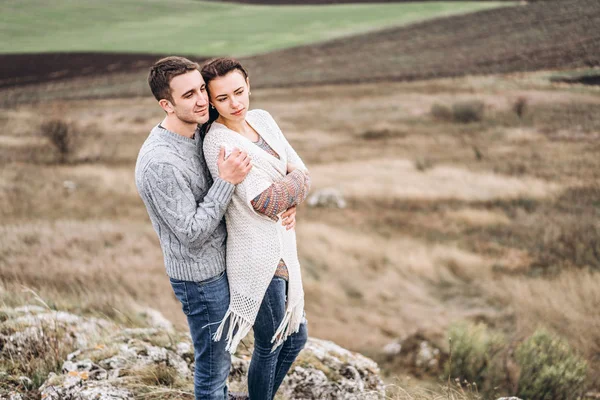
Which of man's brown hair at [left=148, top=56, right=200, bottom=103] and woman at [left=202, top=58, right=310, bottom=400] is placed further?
woman at [left=202, top=58, right=310, bottom=400]

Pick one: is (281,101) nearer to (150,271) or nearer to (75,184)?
(75,184)

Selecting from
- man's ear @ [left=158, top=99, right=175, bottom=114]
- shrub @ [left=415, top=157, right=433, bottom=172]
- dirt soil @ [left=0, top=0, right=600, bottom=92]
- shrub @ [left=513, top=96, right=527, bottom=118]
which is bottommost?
shrub @ [left=415, top=157, right=433, bottom=172]

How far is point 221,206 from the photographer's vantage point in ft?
5.42

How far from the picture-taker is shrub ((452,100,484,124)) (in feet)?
29.8

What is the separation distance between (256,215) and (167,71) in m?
0.61

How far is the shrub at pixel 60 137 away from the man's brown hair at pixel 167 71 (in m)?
9.98

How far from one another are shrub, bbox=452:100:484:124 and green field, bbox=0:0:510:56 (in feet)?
16.9

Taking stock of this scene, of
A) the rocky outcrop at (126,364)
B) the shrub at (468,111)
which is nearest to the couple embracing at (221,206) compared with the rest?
the rocky outcrop at (126,364)

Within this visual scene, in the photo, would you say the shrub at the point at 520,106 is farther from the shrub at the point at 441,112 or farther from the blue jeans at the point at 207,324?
the blue jeans at the point at 207,324

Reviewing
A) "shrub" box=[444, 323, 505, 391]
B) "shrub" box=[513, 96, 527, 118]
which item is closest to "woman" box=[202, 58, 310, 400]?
"shrub" box=[444, 323, 505, 391]

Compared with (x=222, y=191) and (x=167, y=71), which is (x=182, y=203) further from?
(x=167, y=71)

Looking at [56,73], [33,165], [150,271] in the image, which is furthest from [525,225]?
[56,73]

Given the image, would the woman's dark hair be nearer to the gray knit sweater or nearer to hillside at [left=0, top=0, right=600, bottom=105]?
the gray knit sweater

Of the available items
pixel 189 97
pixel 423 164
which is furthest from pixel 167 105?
pixel 423 164
